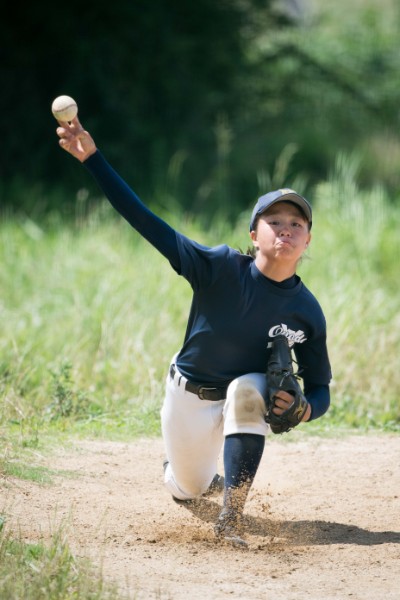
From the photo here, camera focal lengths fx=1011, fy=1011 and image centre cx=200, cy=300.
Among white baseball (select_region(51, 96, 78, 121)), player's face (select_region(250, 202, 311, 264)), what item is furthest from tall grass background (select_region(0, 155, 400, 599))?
white baseball (select_region(51, 96, 78, 121))

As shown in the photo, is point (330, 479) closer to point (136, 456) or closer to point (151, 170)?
point (136, 456)

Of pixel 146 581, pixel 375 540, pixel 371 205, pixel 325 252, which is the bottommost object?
pixel 146 581

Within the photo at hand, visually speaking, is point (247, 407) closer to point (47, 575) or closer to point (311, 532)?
point (311, 532)

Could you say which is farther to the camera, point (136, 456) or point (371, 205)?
point (371, 205)

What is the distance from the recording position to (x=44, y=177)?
13.0 metres

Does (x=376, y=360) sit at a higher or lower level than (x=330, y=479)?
higher

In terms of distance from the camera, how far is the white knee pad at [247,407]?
412 centimetres

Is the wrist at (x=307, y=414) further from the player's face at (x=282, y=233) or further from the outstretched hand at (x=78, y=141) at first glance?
the outstretched hand at (x=78, y=141)

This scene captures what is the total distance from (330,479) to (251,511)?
2.23ft

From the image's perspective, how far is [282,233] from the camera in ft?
13.9

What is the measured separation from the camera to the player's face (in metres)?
4.20

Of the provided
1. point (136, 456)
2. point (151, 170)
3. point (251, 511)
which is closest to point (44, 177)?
point (151, 170)

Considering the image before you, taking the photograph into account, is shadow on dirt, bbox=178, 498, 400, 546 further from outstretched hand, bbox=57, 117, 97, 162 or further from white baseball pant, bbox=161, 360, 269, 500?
outstretched hand, bbox=57, 117, 97, 162

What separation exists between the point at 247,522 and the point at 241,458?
0.45 m
